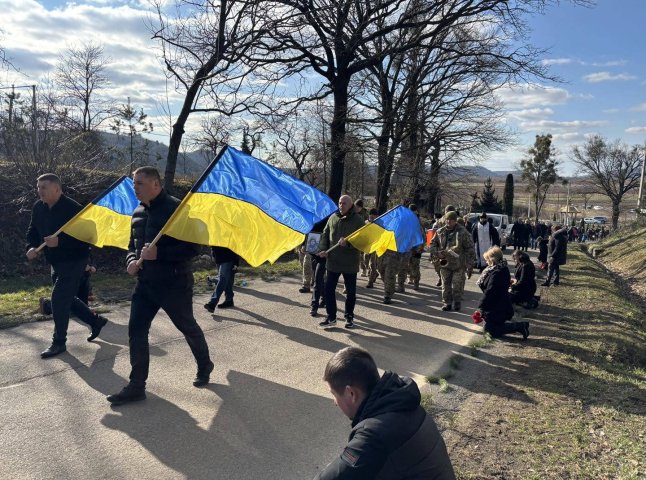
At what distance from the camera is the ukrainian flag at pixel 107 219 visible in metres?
5.86

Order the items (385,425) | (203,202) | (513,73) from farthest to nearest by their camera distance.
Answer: (513,73) → (203,202) → (385,425)

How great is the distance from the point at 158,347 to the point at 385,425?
15.7ft

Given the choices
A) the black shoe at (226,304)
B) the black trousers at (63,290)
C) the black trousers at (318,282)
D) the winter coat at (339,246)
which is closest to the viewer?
the black trousers at (63,290)

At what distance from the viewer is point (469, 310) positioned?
9.84 metres

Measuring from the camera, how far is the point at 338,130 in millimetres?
18297

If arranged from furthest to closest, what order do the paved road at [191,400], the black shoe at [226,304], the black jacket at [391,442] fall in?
the black shoe at [226,304], the paved road at [191,400], the black jacket at [391,442]

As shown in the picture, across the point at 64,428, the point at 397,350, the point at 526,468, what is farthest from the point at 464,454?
the point at 64,428

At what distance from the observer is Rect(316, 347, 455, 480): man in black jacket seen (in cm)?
218

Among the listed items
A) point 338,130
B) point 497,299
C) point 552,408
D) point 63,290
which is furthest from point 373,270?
point 338,130

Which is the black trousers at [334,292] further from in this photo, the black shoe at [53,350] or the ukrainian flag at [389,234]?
the black shoe at [53,350]

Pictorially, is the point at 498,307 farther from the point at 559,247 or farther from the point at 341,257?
the point at 559,247

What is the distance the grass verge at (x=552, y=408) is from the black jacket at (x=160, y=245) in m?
2.82

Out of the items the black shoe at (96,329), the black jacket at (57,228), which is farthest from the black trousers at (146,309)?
the black shoe at (96,329)

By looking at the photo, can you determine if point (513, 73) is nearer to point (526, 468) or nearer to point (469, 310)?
point (469, 310)
